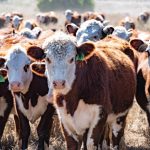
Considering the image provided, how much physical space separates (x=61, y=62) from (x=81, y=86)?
19.9 inches

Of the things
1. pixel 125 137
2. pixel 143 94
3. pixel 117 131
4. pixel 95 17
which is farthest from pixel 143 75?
pixel 95 17

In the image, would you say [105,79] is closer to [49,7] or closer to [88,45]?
[88,45]

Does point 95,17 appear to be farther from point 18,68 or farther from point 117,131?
point 18,68

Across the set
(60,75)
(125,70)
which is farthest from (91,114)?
(125,70)

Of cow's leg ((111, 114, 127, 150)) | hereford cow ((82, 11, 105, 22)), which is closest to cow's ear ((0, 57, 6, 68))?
cow's leg ((111, 114, 127, 150))

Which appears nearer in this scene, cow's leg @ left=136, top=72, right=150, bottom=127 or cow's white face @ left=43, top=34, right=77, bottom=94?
cow's white face @ left=43, top=34, right=77, bottom=94

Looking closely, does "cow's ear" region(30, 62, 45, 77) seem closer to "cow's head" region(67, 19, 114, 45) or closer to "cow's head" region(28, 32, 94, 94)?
→ "cow's head" region(28, 32, 94, 94)

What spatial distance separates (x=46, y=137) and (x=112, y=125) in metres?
0.89

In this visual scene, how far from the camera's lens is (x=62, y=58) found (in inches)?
205

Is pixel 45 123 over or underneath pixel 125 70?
underneath

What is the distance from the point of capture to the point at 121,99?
20.6 ft

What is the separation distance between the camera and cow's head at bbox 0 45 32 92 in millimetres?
6020

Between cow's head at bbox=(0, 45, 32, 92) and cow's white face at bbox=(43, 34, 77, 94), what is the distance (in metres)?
0.75

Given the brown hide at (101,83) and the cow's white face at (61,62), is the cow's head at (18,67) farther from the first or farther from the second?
the cow's white face at (61,62)
